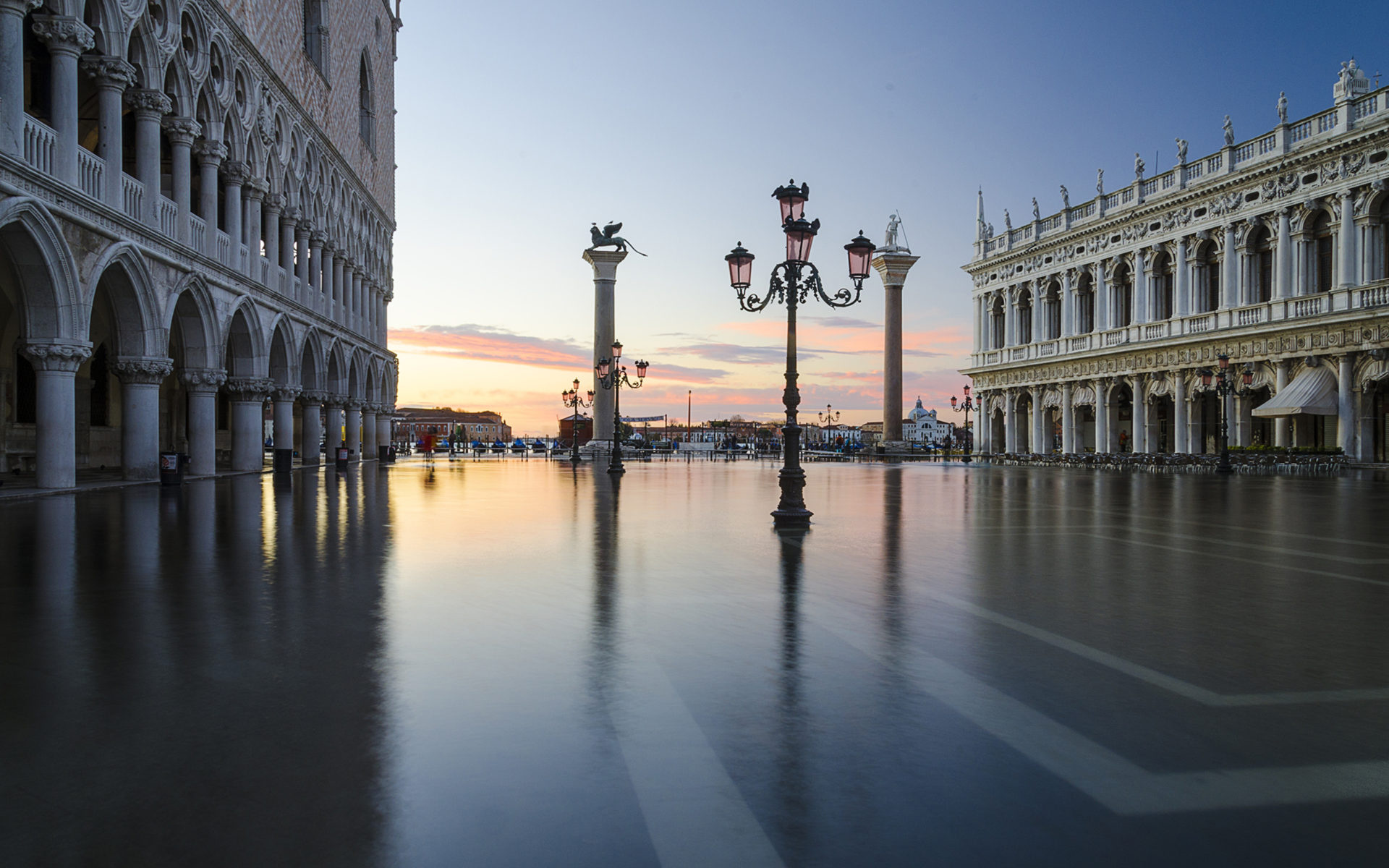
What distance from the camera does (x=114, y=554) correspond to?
31.2ft

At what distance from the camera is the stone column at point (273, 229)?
2938cm

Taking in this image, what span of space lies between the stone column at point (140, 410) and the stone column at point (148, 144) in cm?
318

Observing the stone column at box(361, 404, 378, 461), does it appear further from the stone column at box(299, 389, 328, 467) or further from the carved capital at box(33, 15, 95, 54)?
the carved capital at box(33, 15, 95, 54)

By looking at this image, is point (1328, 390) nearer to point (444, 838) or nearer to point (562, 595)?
point (562, 595)

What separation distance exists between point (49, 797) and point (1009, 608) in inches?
231

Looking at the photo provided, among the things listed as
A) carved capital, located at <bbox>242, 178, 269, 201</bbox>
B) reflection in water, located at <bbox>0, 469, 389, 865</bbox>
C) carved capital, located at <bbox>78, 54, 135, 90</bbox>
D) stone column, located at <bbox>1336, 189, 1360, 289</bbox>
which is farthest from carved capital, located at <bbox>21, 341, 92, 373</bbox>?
stone column, located at <bbox>1336, 189, 1360, 289</bbox>

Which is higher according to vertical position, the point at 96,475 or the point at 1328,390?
the point at 1328,390

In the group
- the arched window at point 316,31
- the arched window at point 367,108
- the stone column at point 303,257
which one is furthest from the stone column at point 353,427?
the arched window at point 316,31

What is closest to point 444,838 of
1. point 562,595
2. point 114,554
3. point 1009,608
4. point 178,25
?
point 562,595

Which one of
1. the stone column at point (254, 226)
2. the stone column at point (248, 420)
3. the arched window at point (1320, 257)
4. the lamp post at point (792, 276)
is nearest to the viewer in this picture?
the lamp post at point (792, 276)

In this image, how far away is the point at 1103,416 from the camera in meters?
48.6

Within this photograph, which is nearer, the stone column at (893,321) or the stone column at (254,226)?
the stone column at (254,226)

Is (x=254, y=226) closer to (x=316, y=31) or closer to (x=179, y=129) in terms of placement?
(x=179, y=129)

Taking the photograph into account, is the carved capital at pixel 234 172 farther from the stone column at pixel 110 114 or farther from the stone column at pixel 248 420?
the stone column at pixel 110 114
